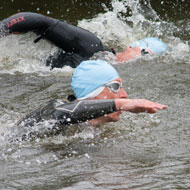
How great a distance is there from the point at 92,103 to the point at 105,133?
0.77 m

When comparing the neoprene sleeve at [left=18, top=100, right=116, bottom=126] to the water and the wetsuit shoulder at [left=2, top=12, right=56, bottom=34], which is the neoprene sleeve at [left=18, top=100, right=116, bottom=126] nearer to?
the water

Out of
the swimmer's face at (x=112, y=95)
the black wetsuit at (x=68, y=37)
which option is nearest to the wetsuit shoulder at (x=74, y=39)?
the black wetsuit at (x=68, y=37)

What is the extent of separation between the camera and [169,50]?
23.4ft

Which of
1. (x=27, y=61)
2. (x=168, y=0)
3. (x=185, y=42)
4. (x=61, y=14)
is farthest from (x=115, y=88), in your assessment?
(x=168, y=0)

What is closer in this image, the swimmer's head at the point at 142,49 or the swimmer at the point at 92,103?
the swimmer at the point at 92,103

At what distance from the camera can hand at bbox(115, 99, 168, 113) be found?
10.5ft

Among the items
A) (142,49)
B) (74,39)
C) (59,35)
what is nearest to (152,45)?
(142,49)

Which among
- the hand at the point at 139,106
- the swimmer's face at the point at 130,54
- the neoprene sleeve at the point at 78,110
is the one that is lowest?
the swimmer's face at the point at 130,54

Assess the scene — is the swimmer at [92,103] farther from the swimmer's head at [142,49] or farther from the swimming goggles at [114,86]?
the swimmer's head at [142,49]

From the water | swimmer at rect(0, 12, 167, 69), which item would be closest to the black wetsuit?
swimmer at rect(0, 12, 167, 69)

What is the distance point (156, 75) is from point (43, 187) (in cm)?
342

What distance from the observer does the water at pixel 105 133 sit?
311cm

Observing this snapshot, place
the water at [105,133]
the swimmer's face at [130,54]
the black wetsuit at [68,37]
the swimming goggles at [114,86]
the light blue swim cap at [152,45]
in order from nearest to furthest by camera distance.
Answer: the water at [105,133] → the swimming goggles at [114,86] → the black wetsuit at [68,37] → the swimmer's face at [130,54] → the light blue swim cap at [152,45]

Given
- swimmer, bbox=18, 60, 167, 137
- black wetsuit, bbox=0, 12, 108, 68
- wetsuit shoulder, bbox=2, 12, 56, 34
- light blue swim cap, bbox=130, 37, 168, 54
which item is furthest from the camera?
light blue swim cap, bbox=130, 37, 168, 54
